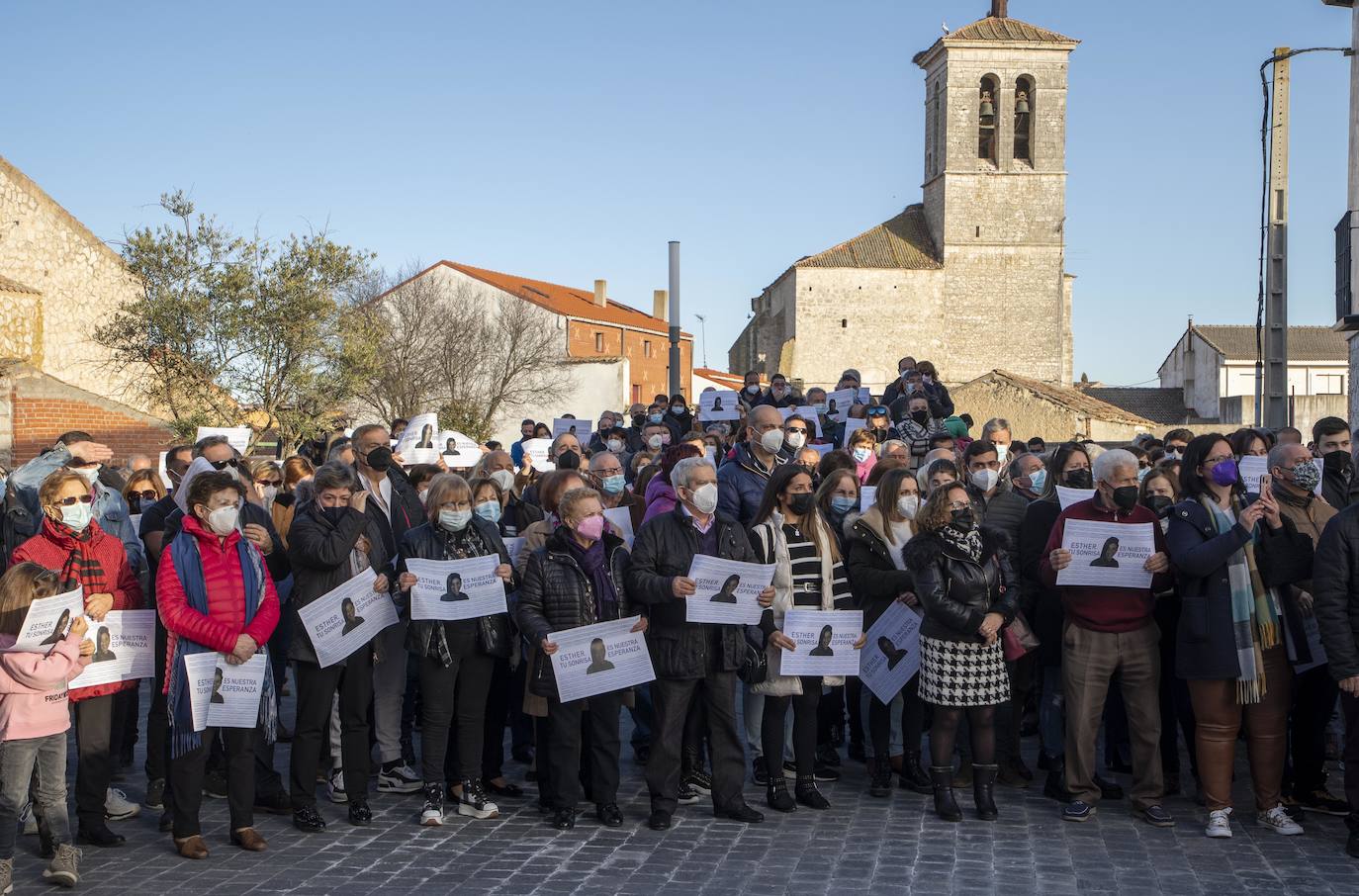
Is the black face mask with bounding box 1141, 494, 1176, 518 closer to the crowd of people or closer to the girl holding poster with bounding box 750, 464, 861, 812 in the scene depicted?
the crowd of people

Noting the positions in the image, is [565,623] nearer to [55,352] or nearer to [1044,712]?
[1044,712]

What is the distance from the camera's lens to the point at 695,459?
794 centimetres

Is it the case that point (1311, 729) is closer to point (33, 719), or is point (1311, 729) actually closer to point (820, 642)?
point (820, 642)

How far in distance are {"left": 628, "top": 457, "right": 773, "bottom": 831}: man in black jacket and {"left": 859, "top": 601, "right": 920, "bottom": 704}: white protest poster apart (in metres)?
0.99

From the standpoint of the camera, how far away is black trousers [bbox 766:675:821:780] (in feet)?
27.0

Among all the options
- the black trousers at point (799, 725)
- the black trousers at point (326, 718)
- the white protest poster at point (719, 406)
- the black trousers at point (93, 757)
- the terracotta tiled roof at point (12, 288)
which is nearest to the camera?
the black trousers at point (93, 757)

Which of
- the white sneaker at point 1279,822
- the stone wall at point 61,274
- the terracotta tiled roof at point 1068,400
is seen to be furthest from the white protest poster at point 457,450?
the terracotta tiled roof at point 1068,400

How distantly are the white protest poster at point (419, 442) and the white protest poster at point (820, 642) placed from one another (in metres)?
8.48

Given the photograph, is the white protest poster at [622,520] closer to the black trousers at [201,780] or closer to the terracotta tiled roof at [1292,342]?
the black trousers at [201,780]

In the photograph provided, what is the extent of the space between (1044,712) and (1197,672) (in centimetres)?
133

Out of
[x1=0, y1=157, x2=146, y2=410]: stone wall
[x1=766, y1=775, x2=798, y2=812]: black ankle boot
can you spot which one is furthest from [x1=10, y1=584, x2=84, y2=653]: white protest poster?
[x1=0, y1=157, x2=146, y2=410]: stone wall

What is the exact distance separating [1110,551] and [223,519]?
4980mm

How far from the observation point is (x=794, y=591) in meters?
8.27

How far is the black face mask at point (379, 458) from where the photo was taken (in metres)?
8.95
